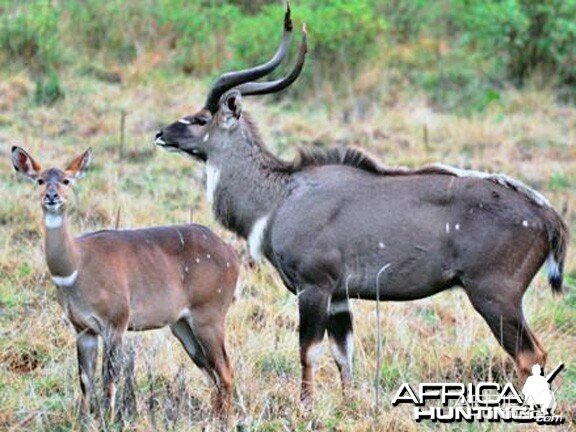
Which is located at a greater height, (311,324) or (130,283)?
(130,283)

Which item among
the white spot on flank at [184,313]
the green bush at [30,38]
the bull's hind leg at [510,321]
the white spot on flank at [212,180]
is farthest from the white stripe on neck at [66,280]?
the green bush at [30,38]

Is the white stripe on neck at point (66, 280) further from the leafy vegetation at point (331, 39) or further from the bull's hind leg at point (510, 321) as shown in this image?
the leafy vegetation at point (331, 39)

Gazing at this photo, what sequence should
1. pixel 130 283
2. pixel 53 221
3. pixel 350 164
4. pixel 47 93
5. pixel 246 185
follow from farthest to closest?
pixel 47 93 → pixel 246 185 → pixel 350 164 → pixel 130 283 → pixel 53 221

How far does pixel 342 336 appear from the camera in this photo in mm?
8312

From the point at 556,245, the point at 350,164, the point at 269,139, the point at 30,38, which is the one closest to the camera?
the point at 556,245

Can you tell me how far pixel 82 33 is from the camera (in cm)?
1697

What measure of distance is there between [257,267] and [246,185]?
1876 millimetres

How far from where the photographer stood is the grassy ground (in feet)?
24.6

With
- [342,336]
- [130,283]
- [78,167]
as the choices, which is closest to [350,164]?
[342,336]

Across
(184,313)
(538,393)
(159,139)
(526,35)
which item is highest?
(159,139)

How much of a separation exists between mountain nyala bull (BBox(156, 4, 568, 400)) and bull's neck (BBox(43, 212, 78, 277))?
1476 mm

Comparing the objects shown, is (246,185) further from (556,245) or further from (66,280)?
(556,245)

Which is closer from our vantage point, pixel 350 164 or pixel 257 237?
pixel 257 237

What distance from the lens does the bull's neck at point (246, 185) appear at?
27.9 ft
